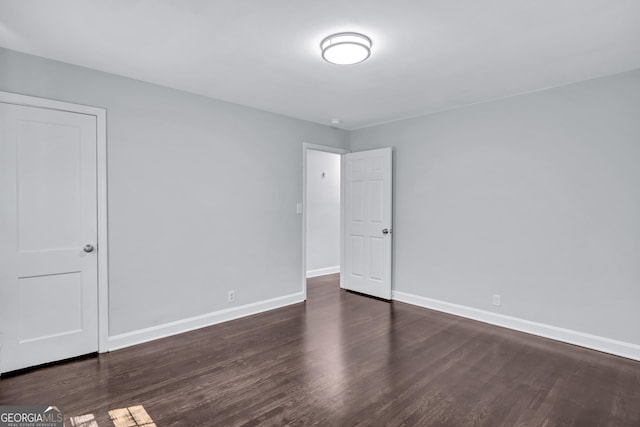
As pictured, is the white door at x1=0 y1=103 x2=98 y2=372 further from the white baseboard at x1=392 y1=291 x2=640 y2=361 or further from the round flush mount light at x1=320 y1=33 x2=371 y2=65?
the white baseboard at x1=392 y1=291 x2=640 y2=361

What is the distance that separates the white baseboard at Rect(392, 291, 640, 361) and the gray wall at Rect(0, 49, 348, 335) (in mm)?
1774

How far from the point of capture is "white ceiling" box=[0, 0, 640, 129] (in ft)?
6.65

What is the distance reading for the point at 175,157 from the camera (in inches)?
136

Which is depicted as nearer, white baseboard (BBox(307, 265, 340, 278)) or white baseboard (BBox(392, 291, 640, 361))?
white baseboard (BBox(392, 291, 640, 361))

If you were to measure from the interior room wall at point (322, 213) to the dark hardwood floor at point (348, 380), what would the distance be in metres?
2.74

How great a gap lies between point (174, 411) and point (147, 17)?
2468 mm

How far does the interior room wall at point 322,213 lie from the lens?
6250mm

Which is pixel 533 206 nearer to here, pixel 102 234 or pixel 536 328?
pixel 536 328

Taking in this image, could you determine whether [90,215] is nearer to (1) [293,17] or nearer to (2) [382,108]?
(1) [293,17]

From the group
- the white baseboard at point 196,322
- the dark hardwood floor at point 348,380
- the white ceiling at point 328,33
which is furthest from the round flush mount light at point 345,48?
the white baseboard at point 196,322

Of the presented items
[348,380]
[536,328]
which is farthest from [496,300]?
[348,380]

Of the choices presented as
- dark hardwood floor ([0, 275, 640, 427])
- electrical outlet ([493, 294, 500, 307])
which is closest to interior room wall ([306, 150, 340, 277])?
dark hardwood floor ([0, 275, 640, 427])

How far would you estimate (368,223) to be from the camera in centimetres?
487

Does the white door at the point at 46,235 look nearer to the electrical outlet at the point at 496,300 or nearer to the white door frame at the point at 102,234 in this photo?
the white door frame at the point at 102,234
